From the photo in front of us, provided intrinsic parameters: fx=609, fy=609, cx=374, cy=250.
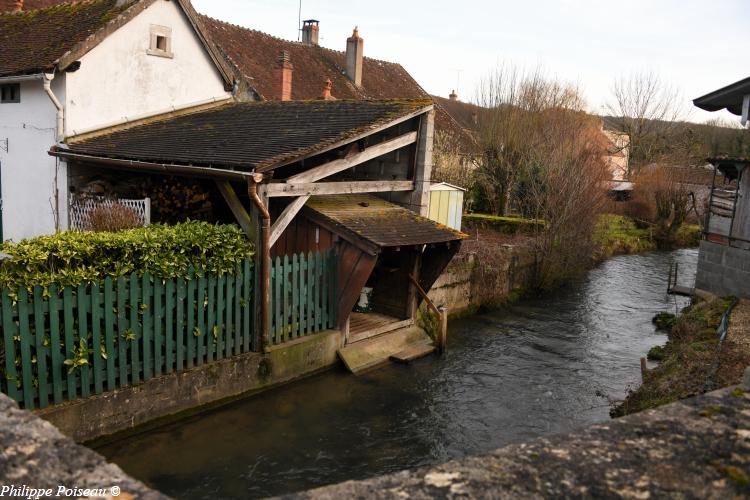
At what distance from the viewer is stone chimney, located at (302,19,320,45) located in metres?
28.0

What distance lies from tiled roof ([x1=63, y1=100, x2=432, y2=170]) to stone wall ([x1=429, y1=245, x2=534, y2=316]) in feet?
15.7

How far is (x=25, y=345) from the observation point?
6.41 meters

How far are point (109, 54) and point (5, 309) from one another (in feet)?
24.3

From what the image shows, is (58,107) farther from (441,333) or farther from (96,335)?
(441,333)

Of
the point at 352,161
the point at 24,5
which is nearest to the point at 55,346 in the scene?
the point at 352,161

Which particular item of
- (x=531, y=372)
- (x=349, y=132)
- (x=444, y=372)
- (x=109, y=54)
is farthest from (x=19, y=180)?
(x=531, y=372)

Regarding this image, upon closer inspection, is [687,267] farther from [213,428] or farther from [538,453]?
[538,453]

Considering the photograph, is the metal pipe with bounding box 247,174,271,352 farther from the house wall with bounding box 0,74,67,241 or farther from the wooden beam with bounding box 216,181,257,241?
the house wall with bounding box 0,74,67,241

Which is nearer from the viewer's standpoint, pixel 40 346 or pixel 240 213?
pixel 40 346

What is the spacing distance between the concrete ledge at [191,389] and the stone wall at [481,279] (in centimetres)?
484

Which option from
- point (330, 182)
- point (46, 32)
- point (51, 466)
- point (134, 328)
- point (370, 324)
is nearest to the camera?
point (51, 466)

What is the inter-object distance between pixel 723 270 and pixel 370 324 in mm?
8601

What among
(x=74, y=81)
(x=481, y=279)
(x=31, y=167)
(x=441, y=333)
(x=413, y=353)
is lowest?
(x=413, y=353)

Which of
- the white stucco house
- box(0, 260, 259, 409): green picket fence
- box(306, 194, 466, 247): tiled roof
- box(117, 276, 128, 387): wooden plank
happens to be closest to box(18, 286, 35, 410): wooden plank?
box(0, 260, 259, 409): green picket fence
